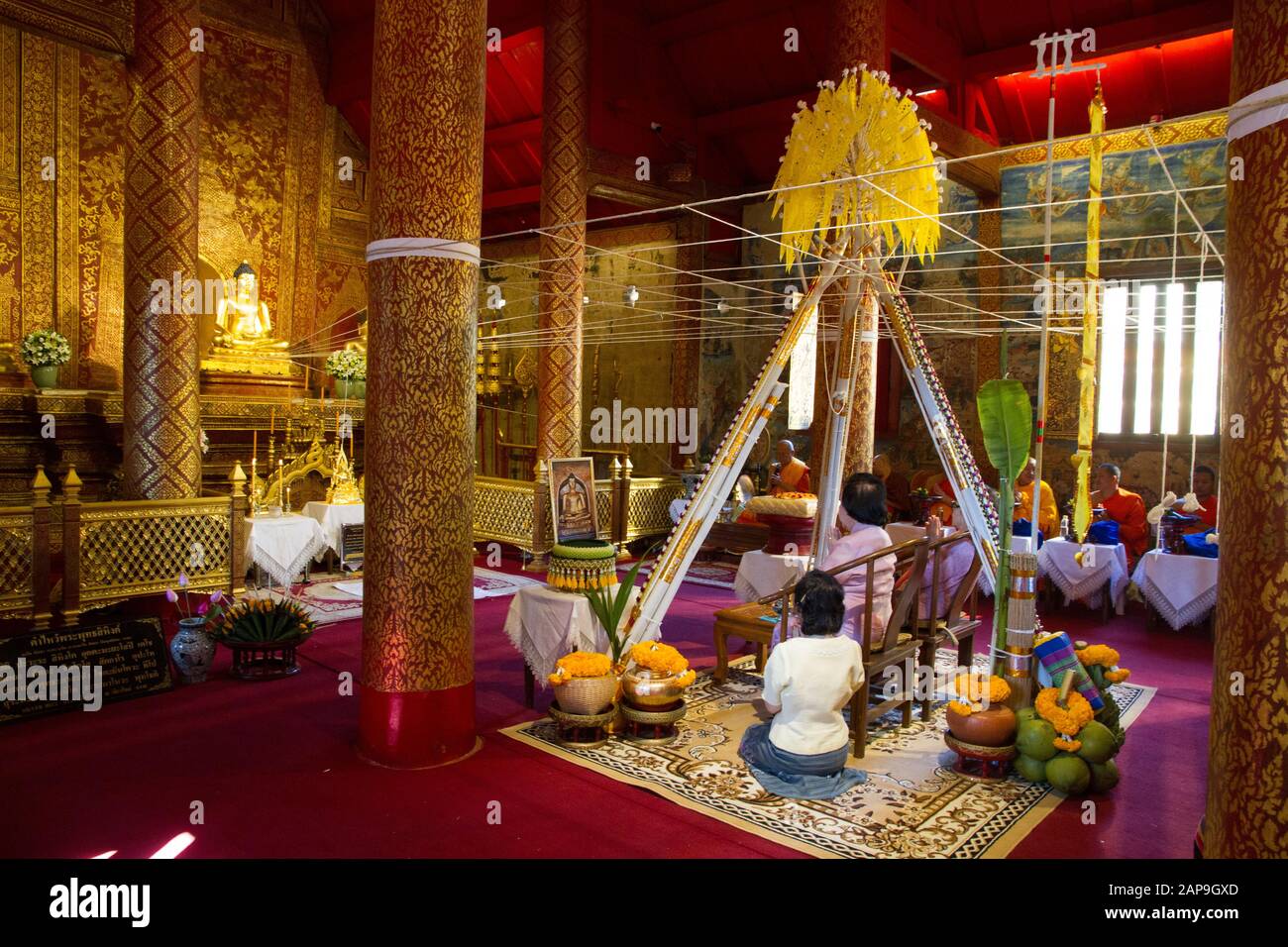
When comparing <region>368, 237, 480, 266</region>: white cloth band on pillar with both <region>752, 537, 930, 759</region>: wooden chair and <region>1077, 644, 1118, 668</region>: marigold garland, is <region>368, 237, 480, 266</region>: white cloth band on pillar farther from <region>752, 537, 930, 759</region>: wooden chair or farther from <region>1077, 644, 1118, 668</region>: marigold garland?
<region>1077, 644, 1118, 668</region>: marigold garland

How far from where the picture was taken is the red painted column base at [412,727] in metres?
4.75

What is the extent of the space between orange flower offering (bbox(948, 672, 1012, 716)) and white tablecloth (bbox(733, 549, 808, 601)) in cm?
237

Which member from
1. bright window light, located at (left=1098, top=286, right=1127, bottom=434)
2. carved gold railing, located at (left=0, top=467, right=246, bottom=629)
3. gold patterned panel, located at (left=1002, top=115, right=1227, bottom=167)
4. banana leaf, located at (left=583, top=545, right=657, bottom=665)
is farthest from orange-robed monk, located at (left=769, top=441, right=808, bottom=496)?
carved gold railing, located at (left=0, top=467, right=246, bottom=629)

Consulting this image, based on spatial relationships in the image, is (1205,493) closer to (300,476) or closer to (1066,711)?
(1066,711)

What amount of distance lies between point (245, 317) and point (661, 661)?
10194 millimetres

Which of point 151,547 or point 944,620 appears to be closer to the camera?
point 944,620

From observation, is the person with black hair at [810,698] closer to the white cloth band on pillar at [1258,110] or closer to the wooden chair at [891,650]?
the wooden chair at [891,650]

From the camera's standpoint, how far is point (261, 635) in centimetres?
632

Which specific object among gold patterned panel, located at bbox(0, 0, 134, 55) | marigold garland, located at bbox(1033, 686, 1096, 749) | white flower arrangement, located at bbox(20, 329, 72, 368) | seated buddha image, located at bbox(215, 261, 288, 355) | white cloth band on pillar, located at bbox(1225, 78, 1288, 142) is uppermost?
gold patterned panel, located at bbox(0, 0, 134, 55)

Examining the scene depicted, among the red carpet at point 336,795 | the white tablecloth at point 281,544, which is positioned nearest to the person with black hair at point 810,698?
the red carpet at point 336,795

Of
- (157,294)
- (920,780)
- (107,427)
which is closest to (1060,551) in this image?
(920,780)

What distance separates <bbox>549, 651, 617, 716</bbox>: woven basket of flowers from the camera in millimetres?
5082

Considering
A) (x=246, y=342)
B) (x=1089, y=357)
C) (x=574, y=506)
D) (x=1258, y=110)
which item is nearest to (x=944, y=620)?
(x=1089, y=357)

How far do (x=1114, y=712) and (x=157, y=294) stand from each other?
25.7 ft
